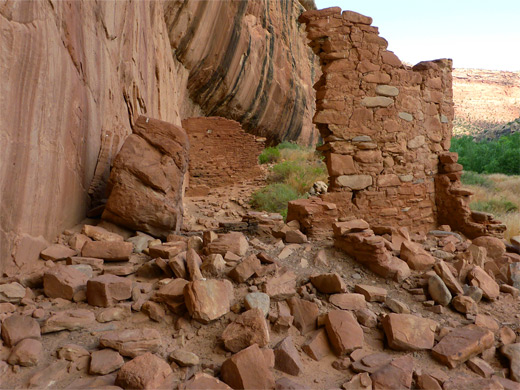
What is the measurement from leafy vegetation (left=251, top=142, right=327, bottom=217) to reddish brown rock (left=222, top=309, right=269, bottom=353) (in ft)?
16.8

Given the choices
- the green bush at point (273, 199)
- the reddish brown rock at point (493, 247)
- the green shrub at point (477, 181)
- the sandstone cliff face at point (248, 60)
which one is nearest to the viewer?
the reddish brown rock at point (493, 247)

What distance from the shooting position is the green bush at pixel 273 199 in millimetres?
7363

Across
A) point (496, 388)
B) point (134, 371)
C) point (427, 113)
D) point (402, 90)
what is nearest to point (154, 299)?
point (134, 371)

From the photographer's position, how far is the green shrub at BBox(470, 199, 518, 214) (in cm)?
687

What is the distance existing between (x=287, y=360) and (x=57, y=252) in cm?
159

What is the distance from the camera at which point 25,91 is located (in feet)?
6.52

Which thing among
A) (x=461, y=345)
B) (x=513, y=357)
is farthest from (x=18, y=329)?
(x=513, y=357)

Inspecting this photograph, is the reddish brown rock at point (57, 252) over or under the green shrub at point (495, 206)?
over

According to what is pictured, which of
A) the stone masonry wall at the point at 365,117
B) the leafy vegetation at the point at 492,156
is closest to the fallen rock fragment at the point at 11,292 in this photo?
the stone masonry wall at the point at 365,117

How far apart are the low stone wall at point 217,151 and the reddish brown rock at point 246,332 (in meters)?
7.46

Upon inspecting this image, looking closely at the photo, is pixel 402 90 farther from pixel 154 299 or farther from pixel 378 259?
pixel 154 299

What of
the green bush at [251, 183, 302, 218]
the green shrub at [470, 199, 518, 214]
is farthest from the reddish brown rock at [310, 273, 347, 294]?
the green shrub at [470, 199, 518, 214]

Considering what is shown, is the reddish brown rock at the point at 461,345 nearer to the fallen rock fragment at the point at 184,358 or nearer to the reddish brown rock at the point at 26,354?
the fallen rock fragment at the point at 184,358

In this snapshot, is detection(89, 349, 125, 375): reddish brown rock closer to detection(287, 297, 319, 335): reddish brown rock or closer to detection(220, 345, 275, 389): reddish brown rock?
detection(220, 345, 275, 389): reddish brown rock
